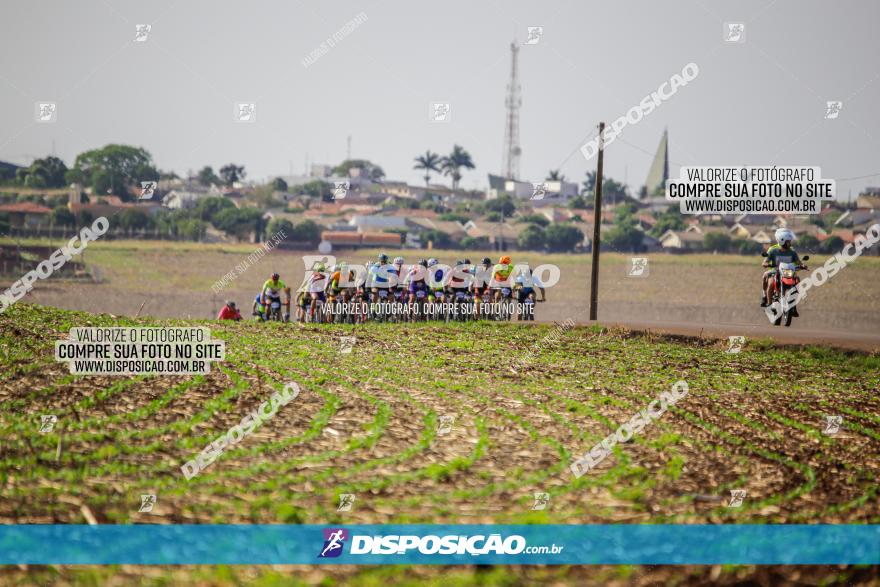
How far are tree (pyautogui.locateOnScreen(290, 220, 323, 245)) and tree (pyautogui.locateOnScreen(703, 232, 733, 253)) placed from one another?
1384 inches

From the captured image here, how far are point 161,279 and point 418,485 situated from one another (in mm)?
61176

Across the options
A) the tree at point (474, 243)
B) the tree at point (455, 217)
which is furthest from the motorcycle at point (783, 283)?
the tree at point (455, 217)

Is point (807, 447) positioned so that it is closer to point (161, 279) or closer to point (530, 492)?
point (530, 492)

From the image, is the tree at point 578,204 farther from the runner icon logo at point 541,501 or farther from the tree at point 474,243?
the runner icon logo at point 541,501

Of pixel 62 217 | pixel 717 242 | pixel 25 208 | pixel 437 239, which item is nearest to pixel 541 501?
pixel 62 217

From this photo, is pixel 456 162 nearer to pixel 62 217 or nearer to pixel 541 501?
pixel 62 217

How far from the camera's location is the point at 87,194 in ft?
294

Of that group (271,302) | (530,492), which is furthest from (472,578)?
(271,302)

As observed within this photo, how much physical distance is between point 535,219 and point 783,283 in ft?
273

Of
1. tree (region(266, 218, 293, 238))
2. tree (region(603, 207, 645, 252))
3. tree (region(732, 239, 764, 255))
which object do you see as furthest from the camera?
tree (region(603, 207, 645, 252))

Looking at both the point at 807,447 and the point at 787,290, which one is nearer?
the point at 807,447

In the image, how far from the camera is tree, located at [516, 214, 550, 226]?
104250 millimetres

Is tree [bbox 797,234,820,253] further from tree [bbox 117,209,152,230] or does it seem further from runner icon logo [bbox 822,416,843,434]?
runner icon logo [bbox 822,416,843,434]

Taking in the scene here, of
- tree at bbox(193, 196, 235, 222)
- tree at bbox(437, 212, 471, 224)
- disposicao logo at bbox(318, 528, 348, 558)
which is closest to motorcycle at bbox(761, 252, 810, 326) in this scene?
disposicao logo at bbox(318, 528, 348, 558)
